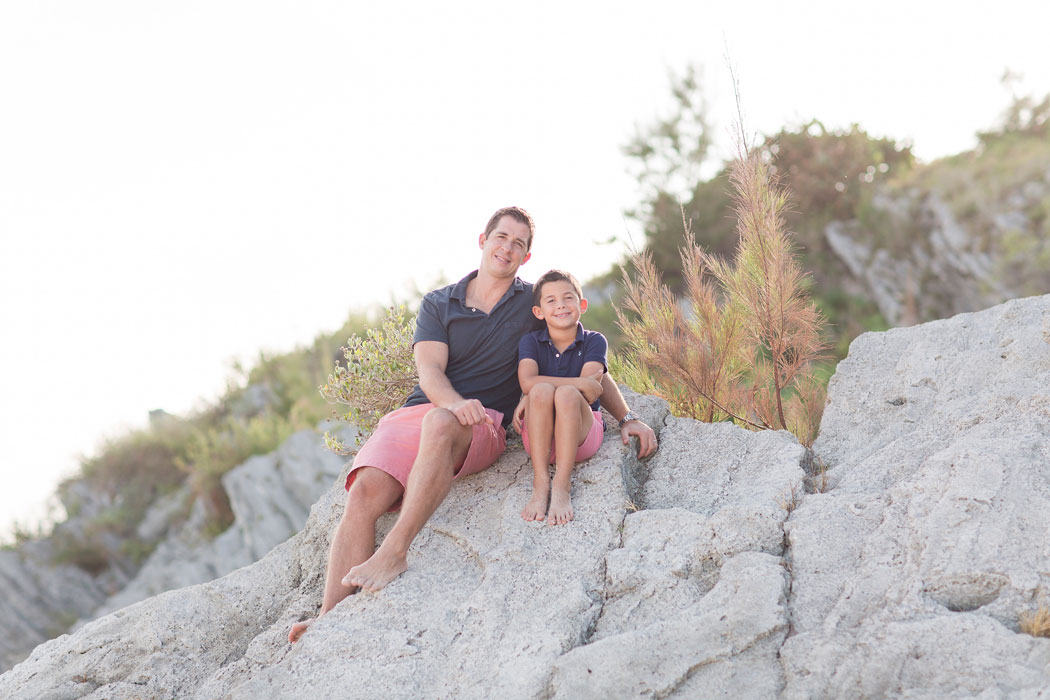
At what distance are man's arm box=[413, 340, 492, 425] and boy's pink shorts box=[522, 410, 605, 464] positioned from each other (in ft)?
0.88

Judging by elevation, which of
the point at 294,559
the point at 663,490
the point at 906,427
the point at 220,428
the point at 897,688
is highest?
the point at 220,428

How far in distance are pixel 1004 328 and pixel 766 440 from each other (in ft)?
4.11

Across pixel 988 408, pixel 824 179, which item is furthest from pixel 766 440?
pixel 824 179

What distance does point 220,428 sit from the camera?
14.1 meters

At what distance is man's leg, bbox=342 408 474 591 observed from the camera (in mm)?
3486

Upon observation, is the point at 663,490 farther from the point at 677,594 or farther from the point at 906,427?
the point at 906,427

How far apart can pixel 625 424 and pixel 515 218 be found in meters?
1.16

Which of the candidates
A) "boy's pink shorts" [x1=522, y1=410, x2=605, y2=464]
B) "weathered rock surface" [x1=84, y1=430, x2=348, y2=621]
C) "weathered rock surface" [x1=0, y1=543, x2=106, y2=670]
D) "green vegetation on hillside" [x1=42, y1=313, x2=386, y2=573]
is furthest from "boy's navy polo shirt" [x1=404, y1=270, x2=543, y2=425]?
"weathered rock surface" [x1=0, y1=543, x2=106, y2=670]

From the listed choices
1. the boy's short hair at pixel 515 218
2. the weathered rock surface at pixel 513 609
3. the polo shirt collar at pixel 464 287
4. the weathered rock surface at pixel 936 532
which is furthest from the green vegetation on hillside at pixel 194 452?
the weathered rock surface at pixel 936 532

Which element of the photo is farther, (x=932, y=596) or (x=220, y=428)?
(x=220, y=428)

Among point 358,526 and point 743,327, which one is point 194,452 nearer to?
point 358,526

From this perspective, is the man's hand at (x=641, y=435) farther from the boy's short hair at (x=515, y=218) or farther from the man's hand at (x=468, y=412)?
the boy's short hair at (x=515, y=218)

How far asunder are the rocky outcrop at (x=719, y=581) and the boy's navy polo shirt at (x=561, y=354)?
43 cm

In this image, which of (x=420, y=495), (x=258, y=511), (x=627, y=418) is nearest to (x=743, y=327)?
(x=627, y=418)
